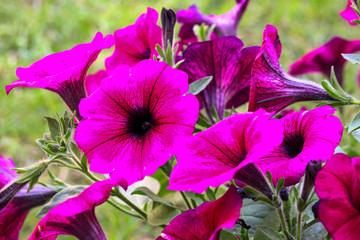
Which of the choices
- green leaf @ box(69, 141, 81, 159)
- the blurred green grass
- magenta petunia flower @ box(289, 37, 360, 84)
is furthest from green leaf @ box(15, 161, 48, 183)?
the blurred green grass

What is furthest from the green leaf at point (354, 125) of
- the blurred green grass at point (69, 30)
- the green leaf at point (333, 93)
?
the blurred green grass at point (69, 30)

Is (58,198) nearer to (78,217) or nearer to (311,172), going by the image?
(78,217)

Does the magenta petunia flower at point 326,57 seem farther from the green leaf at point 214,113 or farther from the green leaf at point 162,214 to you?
the green leaf at point 162,214

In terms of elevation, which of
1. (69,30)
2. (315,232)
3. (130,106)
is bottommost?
(315,232)

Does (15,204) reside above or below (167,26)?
below

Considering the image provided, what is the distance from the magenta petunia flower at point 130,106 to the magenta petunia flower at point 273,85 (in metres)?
0.09

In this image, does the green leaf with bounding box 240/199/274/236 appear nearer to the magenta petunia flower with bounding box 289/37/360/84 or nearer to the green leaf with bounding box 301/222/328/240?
the green leaf with bounding box 301/222/328/240

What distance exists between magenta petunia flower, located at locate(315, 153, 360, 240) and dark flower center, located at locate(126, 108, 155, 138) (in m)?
→ 0.23

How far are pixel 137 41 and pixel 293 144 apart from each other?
302 millimetres

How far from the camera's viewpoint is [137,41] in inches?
29.1

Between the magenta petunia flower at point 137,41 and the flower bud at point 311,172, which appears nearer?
the flower bud at point 311,172

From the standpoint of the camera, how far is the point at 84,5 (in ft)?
10.8

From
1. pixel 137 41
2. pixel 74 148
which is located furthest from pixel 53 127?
pixel 137 41

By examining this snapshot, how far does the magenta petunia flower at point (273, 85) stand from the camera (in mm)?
589
